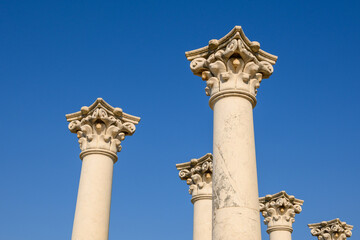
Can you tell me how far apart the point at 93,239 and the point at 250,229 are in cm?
1322

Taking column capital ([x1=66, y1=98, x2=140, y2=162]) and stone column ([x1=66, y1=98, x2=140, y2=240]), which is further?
column capital ([x1=66, y1=98, x2=140, y2=162])

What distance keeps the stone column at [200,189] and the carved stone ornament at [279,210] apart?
10.5m

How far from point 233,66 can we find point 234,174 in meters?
6.37

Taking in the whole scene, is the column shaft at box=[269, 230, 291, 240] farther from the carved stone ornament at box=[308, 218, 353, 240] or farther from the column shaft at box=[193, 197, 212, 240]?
the column shaft at box=[193, 197, 212, 240]

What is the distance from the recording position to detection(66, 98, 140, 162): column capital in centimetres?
3281

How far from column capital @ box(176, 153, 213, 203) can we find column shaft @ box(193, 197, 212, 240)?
0.56 meters

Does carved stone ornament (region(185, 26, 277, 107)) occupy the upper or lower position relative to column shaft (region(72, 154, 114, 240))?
upper

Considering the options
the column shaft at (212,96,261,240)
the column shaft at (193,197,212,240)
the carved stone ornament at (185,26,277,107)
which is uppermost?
the carved stone ornament at (185,26,277,107)

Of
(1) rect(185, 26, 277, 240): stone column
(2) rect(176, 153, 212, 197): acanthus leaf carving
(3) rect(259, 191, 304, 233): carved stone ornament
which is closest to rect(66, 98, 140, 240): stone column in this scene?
(2) rect(176, 153, 212, 197): acanthus leaf carving

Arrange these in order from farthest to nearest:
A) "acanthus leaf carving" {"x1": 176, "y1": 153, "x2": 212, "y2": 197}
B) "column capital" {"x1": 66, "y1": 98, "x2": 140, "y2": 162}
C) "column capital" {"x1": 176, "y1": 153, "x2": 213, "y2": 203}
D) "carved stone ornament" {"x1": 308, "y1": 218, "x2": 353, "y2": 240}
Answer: "carved stone ornament" {"x1": 308, "y1": 218, "x2": 353, "y2": 240} < "acanthus leaf carving" {"x1": 176, "y1": 153, "x2": 212, "y2": 197} < "column capital" {"x1": 176, "y1": 153, "x2": 213, "y2": 203} < "column capital" {"x1": 66, "y1": 98, "x2": 140, "y2": 162}

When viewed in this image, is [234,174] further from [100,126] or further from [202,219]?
[202,219]

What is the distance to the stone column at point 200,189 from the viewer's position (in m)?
38.0

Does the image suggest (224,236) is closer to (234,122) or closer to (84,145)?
(234,122)

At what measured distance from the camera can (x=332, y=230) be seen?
51938mm
